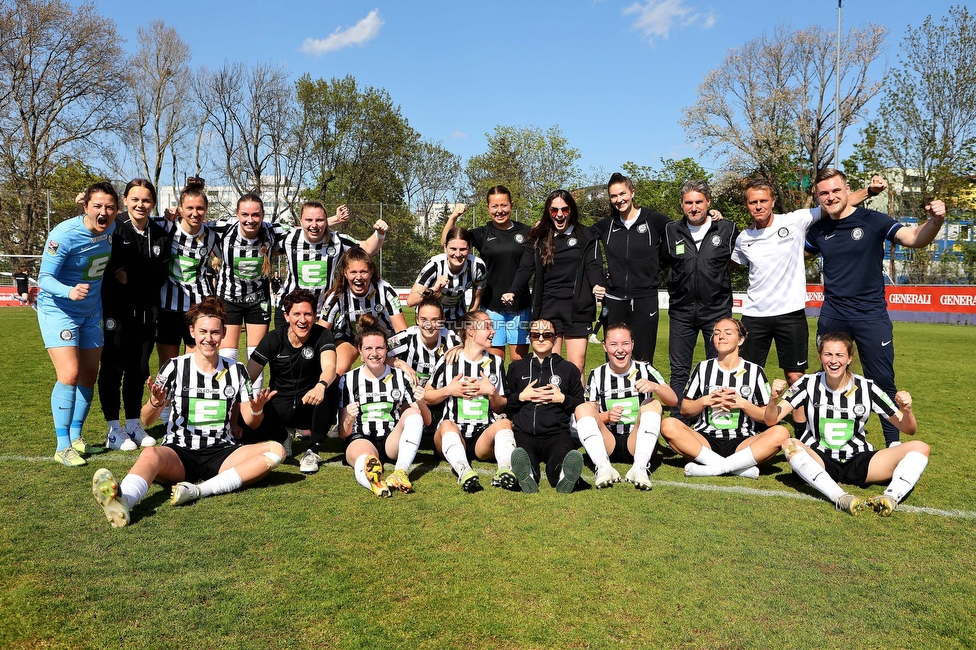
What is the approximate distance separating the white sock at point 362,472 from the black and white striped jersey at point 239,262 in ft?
6.60

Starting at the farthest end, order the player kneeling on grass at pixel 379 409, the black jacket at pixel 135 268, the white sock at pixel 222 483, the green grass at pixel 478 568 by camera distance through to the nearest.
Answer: the black jacket at pixel 135 268, the player kneeling on grass at pixel 379 409, the white sock at pixel 222 483, the green grass at pixel 478 568

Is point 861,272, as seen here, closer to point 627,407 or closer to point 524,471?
point 627,407

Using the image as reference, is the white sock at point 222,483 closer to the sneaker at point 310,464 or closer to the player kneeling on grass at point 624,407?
the sneaker at point 310,464

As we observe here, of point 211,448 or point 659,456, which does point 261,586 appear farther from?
point 659,456

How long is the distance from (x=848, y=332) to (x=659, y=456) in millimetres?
1620

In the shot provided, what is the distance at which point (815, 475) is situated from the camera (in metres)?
4.11

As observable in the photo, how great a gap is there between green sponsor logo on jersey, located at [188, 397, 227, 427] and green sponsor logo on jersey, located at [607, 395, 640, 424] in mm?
2579

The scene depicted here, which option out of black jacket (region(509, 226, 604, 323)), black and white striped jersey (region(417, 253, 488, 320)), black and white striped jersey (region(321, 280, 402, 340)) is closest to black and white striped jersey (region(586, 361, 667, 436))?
black jacket (region(509, 226, 604, 323))

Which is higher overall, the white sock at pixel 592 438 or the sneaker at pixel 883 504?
the white sock at pixel 592 438

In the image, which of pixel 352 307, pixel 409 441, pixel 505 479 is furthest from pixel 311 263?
pixel 505 479

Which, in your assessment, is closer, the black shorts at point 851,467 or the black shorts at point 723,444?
the black shorts at point 851,467

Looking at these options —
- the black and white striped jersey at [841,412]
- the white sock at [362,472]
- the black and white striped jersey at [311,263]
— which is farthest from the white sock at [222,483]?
the black and white striped jersey at [841,412]

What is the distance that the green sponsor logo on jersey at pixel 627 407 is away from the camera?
480cm

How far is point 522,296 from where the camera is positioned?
573cm
